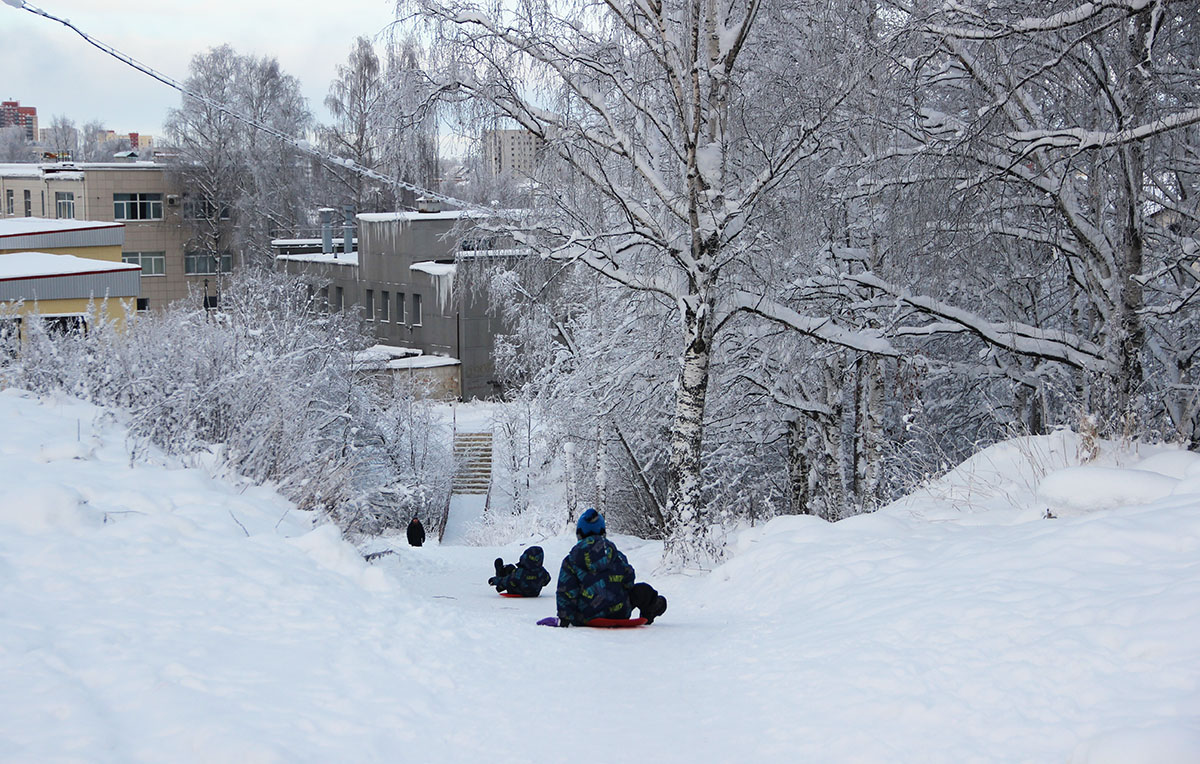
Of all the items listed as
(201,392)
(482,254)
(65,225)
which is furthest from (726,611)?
(65,225)

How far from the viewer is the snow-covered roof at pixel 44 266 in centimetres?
2730

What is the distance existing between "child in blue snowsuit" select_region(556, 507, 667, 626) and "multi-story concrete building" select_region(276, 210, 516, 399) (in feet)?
101

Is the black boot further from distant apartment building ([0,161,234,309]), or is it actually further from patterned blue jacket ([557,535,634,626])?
distant apartment building ([0,161,234,309])

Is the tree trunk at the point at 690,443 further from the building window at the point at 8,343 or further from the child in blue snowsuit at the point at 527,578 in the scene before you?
the building window at the point at 8,343

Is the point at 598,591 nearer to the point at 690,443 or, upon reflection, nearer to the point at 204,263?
the point at 690,443

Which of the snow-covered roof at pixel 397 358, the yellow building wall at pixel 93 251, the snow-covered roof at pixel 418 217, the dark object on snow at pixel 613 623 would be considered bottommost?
the dark object on snow at pixel 613 623

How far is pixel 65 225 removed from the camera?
38438 millimetres

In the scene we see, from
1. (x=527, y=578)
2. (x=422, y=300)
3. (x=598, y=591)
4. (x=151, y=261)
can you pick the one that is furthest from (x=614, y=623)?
(x=151, y=261)

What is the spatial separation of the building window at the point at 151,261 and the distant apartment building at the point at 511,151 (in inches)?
2310

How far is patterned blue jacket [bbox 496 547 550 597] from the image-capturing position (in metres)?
10.7

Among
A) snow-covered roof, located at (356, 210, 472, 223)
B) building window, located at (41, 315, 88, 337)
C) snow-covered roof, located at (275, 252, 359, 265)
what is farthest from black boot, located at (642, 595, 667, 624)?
snow-covered roof, located at (275, 252, 359, 265)

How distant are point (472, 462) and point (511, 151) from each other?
2553 centimetres

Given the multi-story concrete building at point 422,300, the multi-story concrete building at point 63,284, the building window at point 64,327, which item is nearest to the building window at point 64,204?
the multi-story concrete building at point 422,300

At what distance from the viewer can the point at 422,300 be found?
1652 inches
